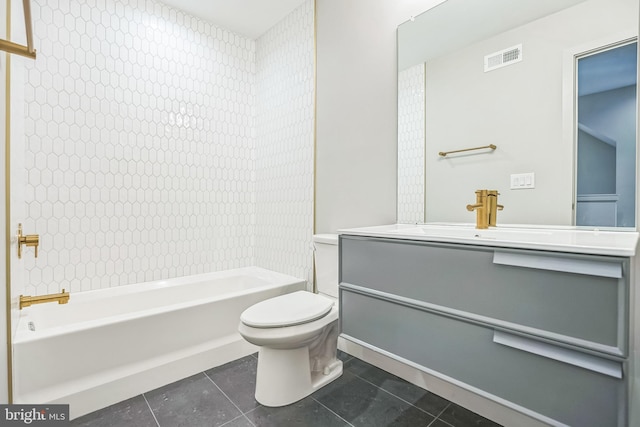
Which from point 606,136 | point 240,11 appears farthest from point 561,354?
point 240,11

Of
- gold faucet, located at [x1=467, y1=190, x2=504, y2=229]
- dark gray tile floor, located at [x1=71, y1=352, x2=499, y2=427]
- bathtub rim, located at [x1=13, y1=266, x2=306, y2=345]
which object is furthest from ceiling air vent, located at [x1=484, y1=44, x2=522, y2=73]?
bathtub rim, located at [x1=13, y1=266, x2=306, y2=345]

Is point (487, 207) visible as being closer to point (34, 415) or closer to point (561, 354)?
point (561, 354)

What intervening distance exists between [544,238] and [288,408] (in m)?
1.39

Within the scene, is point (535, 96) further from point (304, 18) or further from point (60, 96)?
point (60, 96)

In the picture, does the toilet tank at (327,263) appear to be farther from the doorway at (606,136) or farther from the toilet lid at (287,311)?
the doorway at (606,136)

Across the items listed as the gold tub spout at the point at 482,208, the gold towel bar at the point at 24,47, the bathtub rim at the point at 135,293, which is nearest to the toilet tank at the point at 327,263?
the bathtub rim at the point at 135,293

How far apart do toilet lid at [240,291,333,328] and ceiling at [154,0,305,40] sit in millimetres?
2253

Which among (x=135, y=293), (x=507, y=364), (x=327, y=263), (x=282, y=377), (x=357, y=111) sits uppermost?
(x=357, y=111)

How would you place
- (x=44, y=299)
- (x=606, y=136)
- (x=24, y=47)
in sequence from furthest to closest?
(x=44, y=299) < (x=606, y=136) < (x=24, y=47)

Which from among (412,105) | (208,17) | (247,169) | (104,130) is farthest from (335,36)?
(104,130)

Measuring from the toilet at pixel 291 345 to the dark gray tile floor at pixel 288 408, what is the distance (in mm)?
62

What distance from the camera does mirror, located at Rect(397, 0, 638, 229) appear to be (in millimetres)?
1278

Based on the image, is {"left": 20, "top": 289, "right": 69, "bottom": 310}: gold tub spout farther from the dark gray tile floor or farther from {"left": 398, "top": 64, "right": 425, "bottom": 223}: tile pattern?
{"left": 398, "top": 64, "right": 425, "bottom": 223}: tile pattern

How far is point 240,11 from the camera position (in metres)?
2.46
